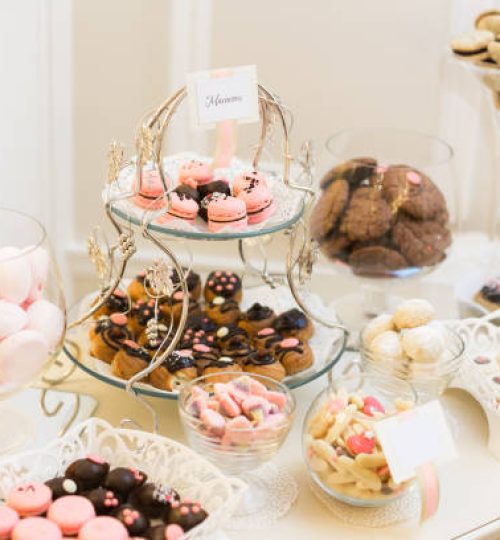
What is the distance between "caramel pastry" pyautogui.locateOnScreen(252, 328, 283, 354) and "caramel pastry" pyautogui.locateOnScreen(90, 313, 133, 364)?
0.21m

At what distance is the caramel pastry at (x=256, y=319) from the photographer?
1613mm

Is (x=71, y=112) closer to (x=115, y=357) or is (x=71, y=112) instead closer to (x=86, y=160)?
(x=86, y=160)

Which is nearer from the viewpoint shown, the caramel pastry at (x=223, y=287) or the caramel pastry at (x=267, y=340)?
the caramel pastry at (x=267, y=340)

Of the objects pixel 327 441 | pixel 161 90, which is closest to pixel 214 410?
pixel 327 441

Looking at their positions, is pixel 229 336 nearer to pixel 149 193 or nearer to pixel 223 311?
pixel 223 311

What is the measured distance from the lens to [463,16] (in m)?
2.19

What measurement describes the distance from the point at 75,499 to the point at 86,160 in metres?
1.41

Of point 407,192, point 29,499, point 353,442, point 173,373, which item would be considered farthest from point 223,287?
point 29,499

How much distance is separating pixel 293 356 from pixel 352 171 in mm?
411

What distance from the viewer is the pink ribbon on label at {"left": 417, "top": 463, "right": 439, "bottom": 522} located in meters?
1.28

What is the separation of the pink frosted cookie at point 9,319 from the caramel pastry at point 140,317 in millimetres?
382

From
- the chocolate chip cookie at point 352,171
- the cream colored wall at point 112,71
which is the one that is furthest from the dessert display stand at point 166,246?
the cream colored wall at point 112,71

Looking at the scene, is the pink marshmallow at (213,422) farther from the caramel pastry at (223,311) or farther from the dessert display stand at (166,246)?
the caramel pastry at (223,311)

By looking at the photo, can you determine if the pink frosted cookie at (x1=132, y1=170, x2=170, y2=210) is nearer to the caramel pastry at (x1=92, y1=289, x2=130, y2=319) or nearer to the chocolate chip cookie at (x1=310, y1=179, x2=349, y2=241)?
the caramel pastry at (x1=92, y1=289, x2=130, y2=319)
